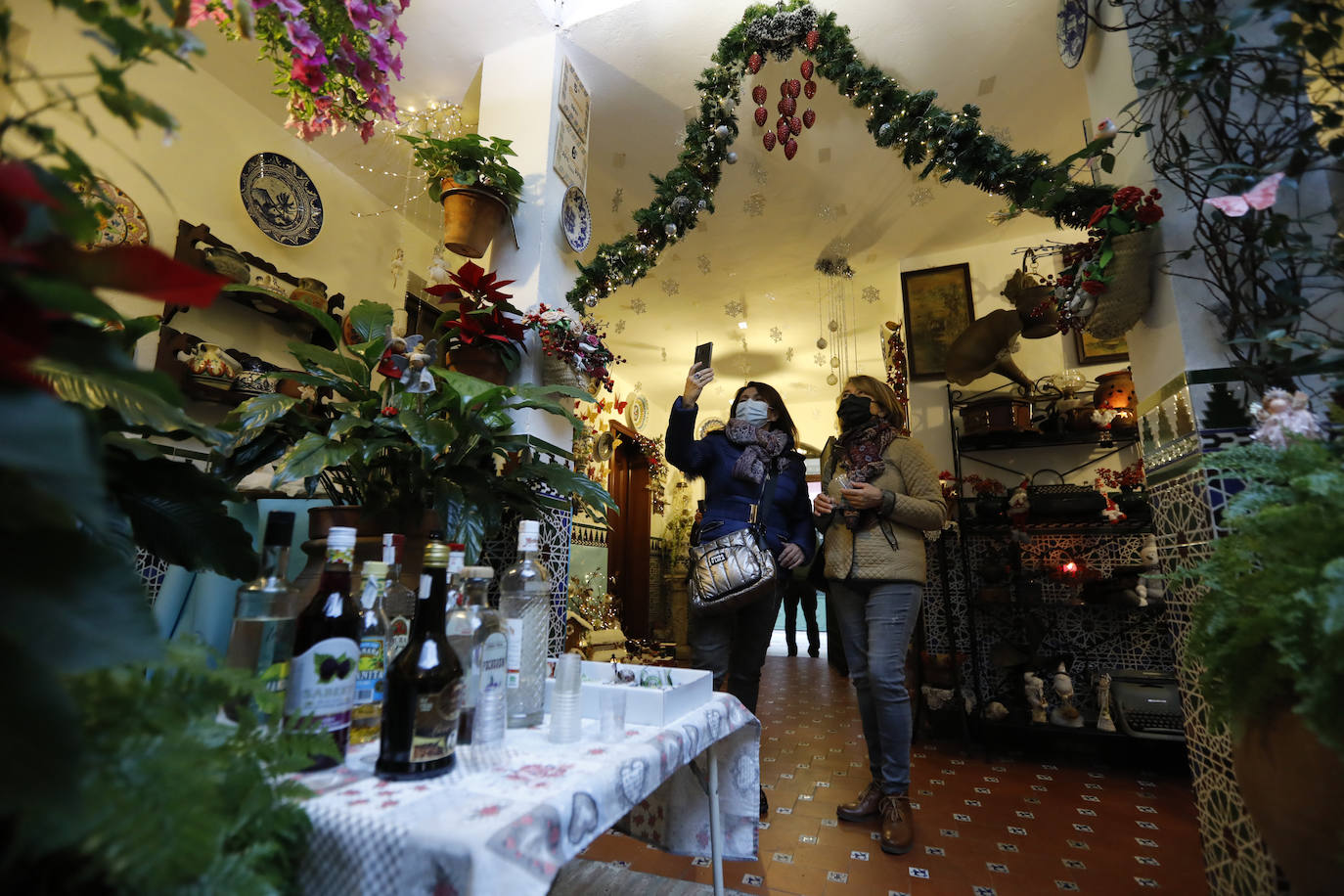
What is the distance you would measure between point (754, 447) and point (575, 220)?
1.32 m

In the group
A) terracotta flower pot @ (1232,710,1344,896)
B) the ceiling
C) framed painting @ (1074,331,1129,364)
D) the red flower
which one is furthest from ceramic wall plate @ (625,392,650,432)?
terracotta flower pot @ (1232,710,1344,896)

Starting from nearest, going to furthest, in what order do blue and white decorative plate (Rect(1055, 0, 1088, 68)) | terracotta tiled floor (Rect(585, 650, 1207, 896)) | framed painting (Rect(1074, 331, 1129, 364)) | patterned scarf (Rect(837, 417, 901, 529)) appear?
terracotta tiled floor (Rect(585, 650, 1207, 896))
blue and white decorative plate (Rect(1055, 0, 1088, 68))
patterned scarf (Rect(837, 417, 901, 529))
framed painting (Rect(1074, 331, 1129, 364))

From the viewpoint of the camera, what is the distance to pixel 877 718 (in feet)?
6.96

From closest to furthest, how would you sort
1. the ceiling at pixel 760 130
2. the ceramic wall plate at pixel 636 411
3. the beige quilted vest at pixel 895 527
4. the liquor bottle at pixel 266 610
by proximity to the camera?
the liquor bottle at pixel 266 610 → the beige quilted vest at pixel 895 527 → the ceiling at pixel 760 130 → the ceramic wall plate at pixel 636 411

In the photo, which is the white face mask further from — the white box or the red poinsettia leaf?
the red poinsettia leaf

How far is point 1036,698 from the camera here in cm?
320

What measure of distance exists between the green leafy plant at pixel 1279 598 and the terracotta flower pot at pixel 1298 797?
4 cm

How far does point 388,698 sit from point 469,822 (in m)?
0.22

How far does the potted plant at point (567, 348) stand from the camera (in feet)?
7.84

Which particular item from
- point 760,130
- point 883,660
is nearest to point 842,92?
point 760,130

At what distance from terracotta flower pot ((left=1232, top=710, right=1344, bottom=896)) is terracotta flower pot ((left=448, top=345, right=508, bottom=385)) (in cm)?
219

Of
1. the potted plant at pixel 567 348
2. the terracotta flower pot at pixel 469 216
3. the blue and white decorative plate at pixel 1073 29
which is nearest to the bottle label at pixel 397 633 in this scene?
the potted plant at pixel 567 348

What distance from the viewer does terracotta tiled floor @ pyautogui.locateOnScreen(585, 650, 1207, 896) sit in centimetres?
182

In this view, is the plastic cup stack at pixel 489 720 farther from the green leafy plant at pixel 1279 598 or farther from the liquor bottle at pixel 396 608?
the green leafy plant at pixel 1279 598
